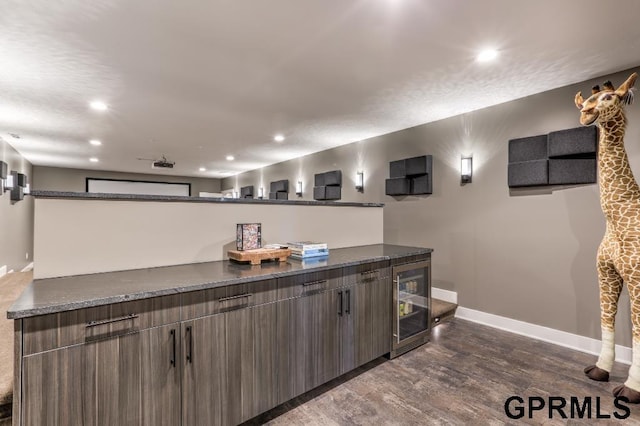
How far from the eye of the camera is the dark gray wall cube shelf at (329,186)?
5.65 m

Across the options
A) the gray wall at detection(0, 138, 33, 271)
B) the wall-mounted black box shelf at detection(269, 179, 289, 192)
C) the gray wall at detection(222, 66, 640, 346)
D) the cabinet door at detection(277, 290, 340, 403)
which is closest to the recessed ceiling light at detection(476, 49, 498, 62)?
the gray wall at detection(222, 66, 640, 346)

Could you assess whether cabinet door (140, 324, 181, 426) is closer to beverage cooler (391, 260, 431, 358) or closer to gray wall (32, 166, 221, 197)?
beverage cooler (391, 260, 431, 358)

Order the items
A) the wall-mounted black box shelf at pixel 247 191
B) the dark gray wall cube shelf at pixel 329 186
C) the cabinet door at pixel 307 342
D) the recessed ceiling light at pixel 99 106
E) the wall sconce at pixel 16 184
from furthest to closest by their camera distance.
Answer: the wall-mounted black box shelf at pixel 247 191 → the dark gray wall cube shelf at pixel 329 186 → the wall sconce at pixel 16 184 → the recessed ceiling light at pixel 99 106 → the cabinet door at pixel 307 342

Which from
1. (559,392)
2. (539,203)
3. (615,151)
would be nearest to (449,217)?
(539,203)

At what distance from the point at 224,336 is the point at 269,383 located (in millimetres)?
450

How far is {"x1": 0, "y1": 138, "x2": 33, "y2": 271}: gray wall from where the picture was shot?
5180 mm

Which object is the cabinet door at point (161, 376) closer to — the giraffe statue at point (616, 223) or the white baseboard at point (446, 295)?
the giraffe statue at point (616, 223)

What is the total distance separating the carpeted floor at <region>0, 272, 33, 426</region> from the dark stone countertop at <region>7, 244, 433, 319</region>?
0.53 m

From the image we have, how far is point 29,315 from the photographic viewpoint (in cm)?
113

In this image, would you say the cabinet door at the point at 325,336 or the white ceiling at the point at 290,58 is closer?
the white ceiling at the point at 290,58

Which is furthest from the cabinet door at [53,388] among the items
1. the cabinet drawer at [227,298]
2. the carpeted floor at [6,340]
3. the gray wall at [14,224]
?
the gray wall at [14,224]

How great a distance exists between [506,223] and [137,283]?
3.55 meters

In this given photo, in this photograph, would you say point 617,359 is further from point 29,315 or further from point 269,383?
point 29,315

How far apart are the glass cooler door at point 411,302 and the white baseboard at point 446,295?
Answer: 3.48ft
